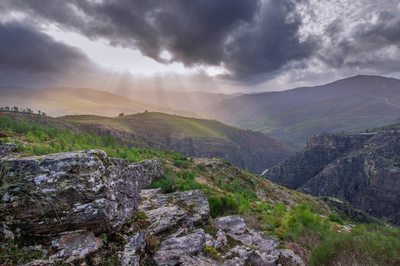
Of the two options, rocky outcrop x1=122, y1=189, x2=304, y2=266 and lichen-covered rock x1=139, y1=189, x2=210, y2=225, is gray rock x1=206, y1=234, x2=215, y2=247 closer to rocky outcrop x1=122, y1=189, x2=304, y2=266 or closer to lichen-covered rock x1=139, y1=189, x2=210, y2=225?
rocky outcrop x1=122, y1=189, x2=304, y2=266

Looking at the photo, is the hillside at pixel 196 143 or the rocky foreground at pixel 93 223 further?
the hillside at pixel 196 143

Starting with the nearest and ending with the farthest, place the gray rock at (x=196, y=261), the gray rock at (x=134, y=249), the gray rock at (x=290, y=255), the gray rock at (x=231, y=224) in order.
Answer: the gray rock at (x=134, y=249) < the gray rock at (x=196, y=261) < the gray rock at (x=290, y=255) < the gray rock at (x=231, y=224)

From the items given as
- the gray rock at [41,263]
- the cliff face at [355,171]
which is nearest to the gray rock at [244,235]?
the gray rock at [41,263]

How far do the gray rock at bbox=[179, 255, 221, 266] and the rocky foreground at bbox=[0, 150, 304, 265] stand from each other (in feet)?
0.09

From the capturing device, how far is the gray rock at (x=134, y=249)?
5500 millimetres

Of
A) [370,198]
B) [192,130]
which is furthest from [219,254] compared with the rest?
[192,130]

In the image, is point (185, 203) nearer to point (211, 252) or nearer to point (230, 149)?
point (211, 252)

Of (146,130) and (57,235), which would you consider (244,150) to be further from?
(57,235)

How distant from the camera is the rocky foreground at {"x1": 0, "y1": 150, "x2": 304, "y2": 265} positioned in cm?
462

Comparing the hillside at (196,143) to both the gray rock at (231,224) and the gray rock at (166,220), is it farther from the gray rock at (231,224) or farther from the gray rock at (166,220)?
the gray rock at (166,220)

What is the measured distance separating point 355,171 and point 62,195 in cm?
14297

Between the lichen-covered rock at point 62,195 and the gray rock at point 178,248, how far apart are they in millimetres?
1853

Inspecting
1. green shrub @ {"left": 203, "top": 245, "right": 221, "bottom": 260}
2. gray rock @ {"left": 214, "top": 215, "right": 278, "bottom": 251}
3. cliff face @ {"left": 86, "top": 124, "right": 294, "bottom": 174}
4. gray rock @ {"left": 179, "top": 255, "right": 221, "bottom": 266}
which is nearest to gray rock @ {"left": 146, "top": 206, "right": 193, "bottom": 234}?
green shrub @ {"left": 203, "top": 245, "right": 221, "bottom": 260}

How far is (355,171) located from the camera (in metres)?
108
